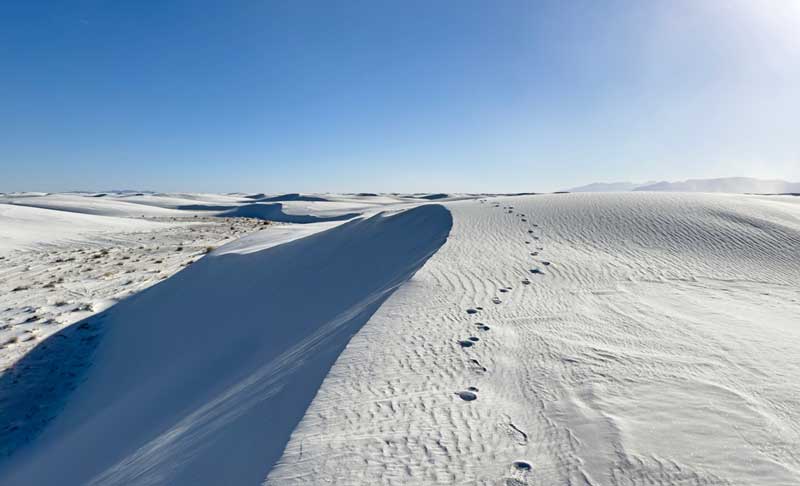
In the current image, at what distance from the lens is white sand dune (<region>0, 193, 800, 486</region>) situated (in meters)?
2.03

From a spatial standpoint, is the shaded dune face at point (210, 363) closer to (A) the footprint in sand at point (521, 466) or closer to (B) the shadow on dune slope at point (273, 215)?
(A) the footprint in sand at point (521, 466)

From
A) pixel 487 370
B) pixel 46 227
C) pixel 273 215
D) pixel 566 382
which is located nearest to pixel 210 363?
pixel 487 370

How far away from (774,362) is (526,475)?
2427mm

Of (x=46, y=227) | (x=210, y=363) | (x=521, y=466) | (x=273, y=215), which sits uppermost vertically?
(x=521, y=466)

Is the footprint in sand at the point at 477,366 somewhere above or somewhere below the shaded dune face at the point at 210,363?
above

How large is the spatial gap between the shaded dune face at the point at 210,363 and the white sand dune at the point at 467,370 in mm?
34

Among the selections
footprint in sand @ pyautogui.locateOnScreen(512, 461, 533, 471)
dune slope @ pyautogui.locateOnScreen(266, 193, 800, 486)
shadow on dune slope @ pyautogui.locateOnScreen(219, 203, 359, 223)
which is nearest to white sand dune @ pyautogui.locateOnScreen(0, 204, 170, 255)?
shadow on dune slope @ pyautogui.locateOnScreen(219, 203, 359, 223)

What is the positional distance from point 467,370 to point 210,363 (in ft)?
14.5

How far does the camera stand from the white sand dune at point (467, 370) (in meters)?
2.03

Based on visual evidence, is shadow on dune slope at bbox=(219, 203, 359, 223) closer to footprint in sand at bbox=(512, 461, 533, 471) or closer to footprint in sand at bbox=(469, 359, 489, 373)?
footprint in sand at bbox=(469, 359, 489, 373)

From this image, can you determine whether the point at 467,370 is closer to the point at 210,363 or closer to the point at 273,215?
the point at 210,363

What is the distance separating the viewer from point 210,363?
582 cm

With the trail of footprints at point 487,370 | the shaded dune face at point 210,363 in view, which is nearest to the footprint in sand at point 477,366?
the trail of footprints at point 487,370

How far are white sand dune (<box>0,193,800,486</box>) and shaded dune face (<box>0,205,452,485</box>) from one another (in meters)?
0.03
